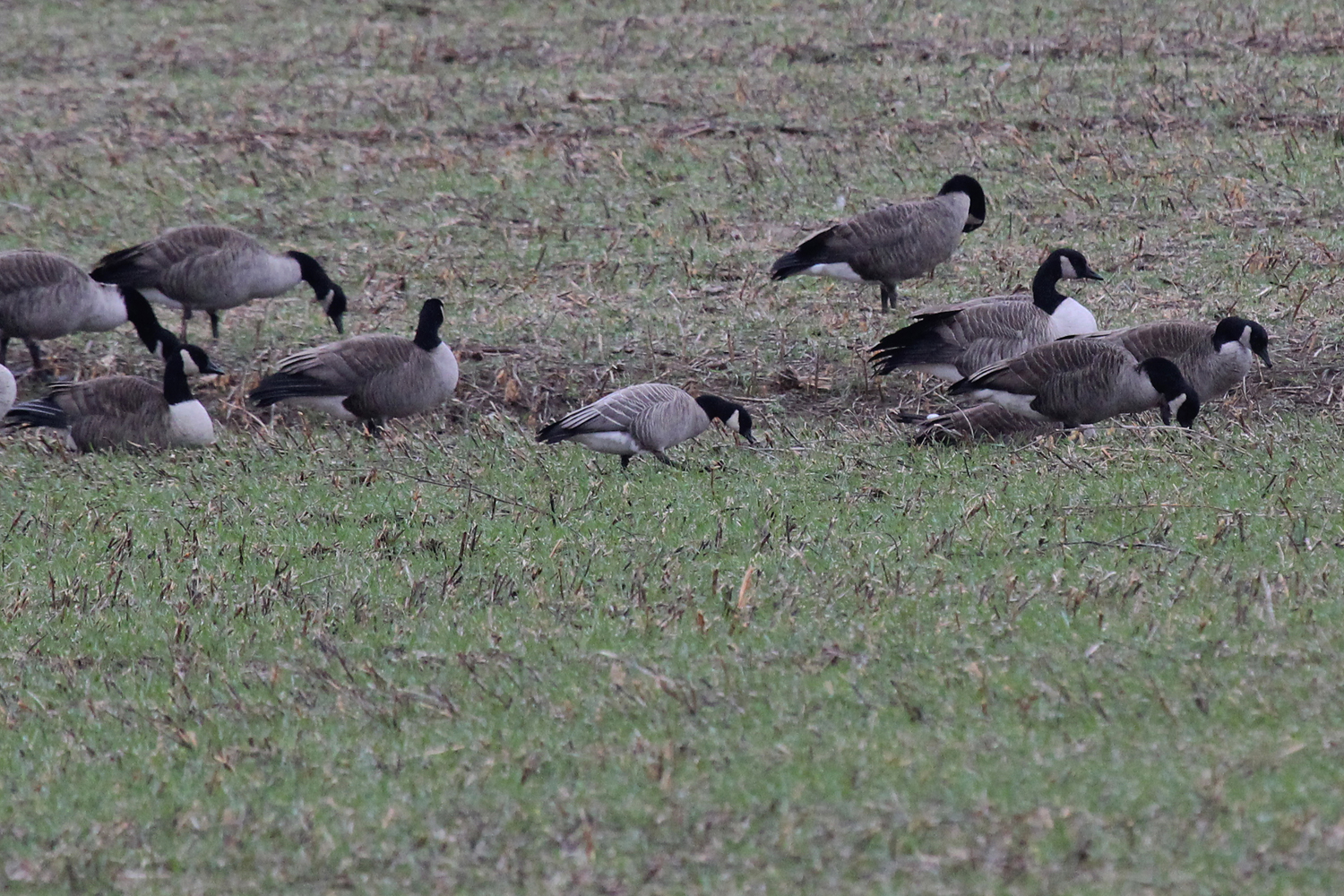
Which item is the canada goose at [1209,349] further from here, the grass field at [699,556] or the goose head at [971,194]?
the goose head at [971,194]

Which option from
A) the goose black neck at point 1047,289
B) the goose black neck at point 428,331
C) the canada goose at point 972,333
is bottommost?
the goose black neck at point 428,331

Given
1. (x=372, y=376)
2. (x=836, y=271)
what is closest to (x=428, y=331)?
(x=372, y=376)

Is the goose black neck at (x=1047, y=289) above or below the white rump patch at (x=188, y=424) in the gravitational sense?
above

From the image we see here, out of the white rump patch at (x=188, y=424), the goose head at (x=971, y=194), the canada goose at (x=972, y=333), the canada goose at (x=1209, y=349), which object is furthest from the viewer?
the goose head at (x=971, y=194)

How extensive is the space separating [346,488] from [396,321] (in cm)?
440

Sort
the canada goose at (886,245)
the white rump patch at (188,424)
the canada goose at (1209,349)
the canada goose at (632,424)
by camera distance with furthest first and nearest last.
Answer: the canada goose at (886,245) → the white rump patch at (188,424) → the canada goose at (1209,349) → the canada goose at (632,424)

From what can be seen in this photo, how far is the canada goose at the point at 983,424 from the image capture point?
10195 millimetres

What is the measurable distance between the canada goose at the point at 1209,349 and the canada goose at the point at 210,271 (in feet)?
21.0

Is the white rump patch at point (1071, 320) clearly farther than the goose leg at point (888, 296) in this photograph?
No

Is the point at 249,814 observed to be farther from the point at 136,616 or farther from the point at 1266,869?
the point at 1266,869

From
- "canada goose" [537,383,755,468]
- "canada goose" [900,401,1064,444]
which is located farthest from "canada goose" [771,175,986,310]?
"canada goose" [537,383,755,468]

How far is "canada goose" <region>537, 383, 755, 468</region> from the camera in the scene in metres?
9.59

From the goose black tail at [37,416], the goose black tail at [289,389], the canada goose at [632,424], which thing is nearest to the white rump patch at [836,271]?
the canada goose at [632,424]

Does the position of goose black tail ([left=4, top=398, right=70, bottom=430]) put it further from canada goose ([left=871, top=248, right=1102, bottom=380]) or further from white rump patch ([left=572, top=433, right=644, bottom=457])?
canada goose ([left=871, top=248, right=1102, bottom=380])
